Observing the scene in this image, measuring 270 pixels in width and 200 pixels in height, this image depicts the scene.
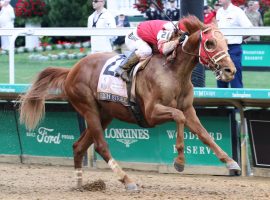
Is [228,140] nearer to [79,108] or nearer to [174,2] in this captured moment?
[79,108]

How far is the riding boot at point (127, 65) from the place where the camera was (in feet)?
26.6

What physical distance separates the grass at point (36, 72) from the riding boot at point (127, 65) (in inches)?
235

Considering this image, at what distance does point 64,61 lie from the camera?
1995cm

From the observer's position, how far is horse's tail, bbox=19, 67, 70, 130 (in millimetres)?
8977

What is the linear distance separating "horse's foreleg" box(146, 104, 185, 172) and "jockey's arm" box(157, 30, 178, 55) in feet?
1.78

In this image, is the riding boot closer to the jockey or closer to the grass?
the jockey

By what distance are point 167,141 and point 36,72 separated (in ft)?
17.5

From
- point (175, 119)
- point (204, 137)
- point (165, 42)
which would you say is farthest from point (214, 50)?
point (204, 137)

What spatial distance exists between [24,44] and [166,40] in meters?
17.1

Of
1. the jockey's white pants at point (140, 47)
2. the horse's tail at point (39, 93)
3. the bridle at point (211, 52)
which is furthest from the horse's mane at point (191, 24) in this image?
the horse's tail at point (39, 93)

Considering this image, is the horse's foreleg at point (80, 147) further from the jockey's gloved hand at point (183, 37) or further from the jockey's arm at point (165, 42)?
the jockey's gloved hand at point (183, 37)

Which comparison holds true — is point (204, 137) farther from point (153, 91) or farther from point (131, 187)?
point (131, 187)

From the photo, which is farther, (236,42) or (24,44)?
(24,44)

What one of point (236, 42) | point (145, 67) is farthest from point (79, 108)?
point (236, 42)
